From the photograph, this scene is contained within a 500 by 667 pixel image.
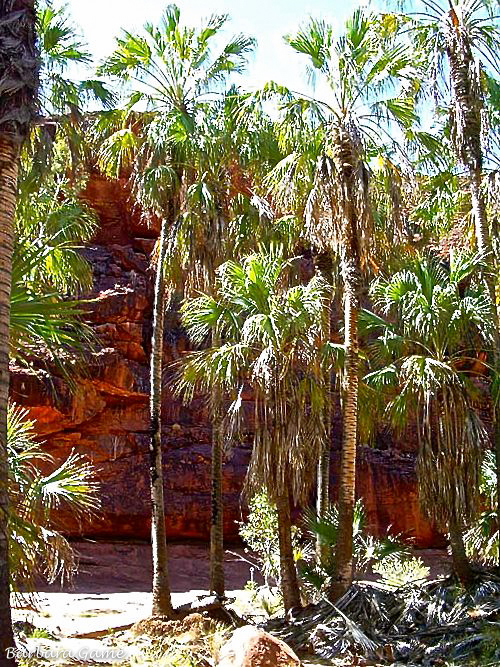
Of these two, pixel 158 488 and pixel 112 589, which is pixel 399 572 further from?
pixel 112 589

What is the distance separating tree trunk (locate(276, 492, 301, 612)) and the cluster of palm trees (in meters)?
0.04

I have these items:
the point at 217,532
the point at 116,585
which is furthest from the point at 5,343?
the point at 116,585

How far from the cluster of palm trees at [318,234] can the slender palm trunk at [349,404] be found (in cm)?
3

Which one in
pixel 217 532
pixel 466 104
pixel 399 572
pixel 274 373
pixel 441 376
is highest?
pixel 466 104

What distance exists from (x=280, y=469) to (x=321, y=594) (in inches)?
97.3

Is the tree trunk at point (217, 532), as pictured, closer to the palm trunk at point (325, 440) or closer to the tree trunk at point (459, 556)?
the palm trunk at point (325, 440)

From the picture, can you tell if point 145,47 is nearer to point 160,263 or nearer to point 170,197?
point 170,197

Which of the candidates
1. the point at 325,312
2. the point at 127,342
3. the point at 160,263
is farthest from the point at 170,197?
the point at 127,342

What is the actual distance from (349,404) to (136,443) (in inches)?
551

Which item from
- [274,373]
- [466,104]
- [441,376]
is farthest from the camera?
[466,104]

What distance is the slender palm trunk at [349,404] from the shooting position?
38.6 ft

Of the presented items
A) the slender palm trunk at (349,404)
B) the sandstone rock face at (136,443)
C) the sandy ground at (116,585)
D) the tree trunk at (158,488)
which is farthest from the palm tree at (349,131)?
the sandstone rock face at (136,443)

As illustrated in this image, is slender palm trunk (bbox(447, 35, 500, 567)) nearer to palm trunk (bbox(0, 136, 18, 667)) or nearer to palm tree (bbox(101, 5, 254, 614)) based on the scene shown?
palm tree (bbox(101, 5, 254, 614))

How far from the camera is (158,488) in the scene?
1366cm
